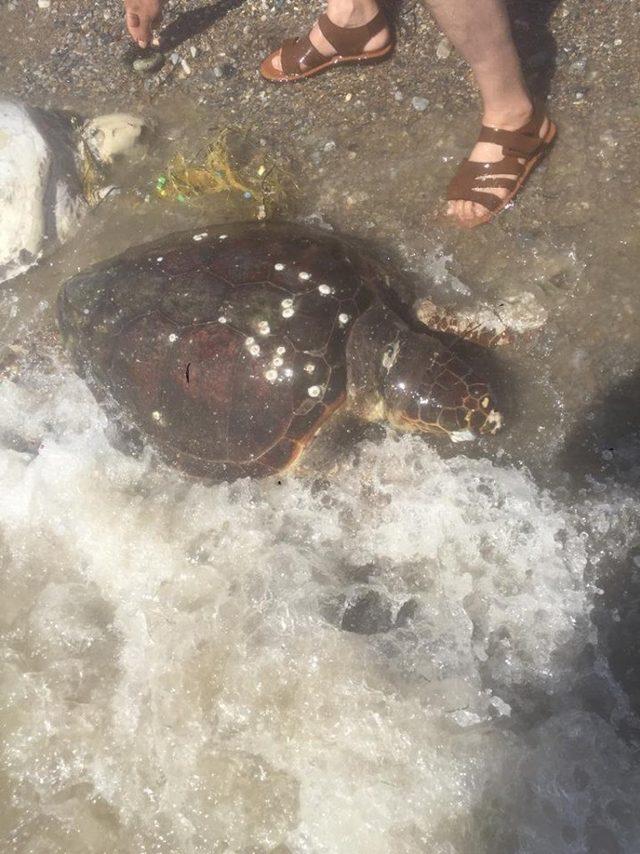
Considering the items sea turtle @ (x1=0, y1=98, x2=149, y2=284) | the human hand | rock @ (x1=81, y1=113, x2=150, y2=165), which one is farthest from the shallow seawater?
the human hand

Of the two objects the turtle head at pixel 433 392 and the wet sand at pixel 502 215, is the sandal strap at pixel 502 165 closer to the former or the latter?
the wet sand at pixel 502 215

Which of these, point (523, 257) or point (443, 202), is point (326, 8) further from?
point (523, 257)

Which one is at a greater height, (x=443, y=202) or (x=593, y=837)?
(x=443, y=202)

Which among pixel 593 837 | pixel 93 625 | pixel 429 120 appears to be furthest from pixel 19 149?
pixel 593 837

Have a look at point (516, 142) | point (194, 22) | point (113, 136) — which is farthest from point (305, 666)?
point (194, 22)

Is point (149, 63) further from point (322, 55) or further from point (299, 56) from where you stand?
point (322, 55)

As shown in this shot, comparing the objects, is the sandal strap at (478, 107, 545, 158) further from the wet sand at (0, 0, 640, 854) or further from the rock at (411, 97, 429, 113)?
the rock at (411, 97, 429, 113)
